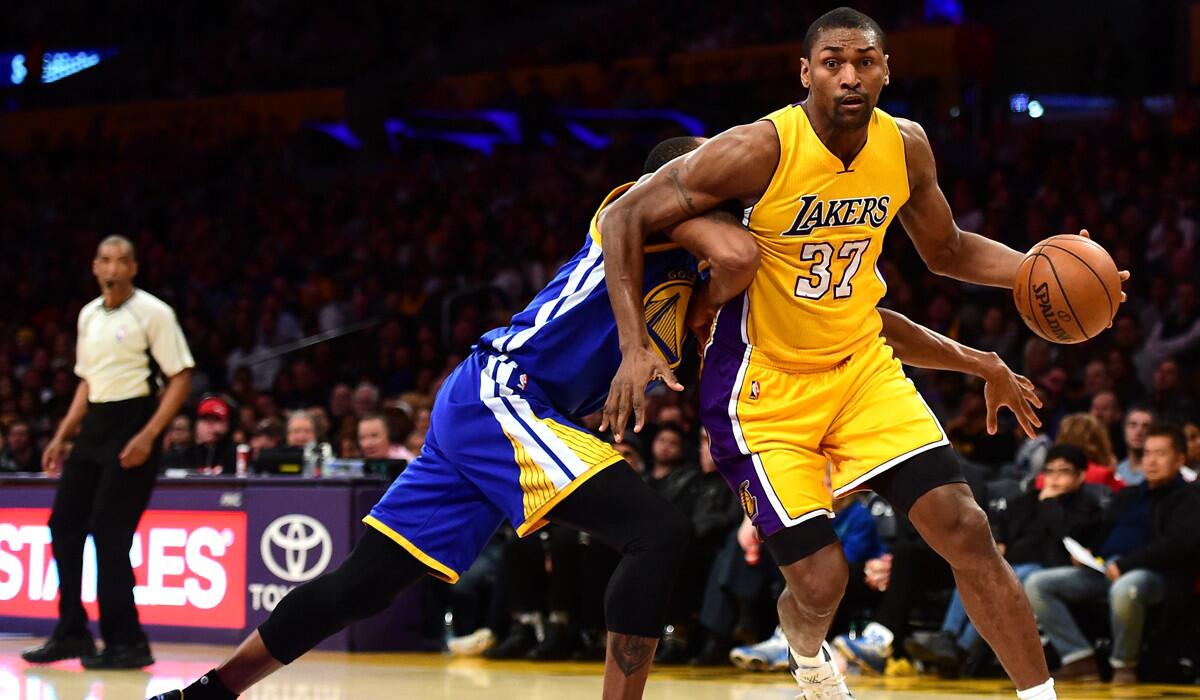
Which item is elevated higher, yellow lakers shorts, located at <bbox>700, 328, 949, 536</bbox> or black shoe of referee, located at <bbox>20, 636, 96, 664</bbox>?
yellow lakers shorts, located at <bbox>700, 328, 949, 536</bbox>

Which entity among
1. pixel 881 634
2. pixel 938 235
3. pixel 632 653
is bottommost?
pixel 881 634

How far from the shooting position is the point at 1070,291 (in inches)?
178

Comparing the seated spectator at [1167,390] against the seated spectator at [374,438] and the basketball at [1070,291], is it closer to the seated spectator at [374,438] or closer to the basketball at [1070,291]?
the seated spectator at [374,438]

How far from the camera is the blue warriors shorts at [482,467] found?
13.9 feet

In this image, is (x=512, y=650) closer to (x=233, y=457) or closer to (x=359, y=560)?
(x=233, y=457)

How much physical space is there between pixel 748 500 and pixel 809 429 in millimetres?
269

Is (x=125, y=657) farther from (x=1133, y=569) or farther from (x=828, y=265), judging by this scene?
(x=1133, y=569)

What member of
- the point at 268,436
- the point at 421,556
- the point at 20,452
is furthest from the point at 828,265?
the point at 20,452

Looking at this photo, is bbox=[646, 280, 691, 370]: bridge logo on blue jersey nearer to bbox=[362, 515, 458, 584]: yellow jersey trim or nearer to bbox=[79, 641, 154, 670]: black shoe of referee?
bbox=[362, 515, 458, 584]: yellow jersey trim

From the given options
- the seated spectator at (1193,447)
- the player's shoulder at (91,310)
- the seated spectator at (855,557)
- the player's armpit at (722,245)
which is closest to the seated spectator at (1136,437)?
the seated spectator at (1193,447)

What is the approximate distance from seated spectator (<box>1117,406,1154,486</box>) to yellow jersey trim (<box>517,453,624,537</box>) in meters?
5.05

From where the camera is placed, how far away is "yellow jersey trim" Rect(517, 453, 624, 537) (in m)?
4.19

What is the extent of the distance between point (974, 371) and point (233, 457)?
7202 mm

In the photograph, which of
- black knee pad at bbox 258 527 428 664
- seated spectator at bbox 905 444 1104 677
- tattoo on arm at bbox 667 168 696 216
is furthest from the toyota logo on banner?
tattoo on arm at bbox 667 168 696 216
